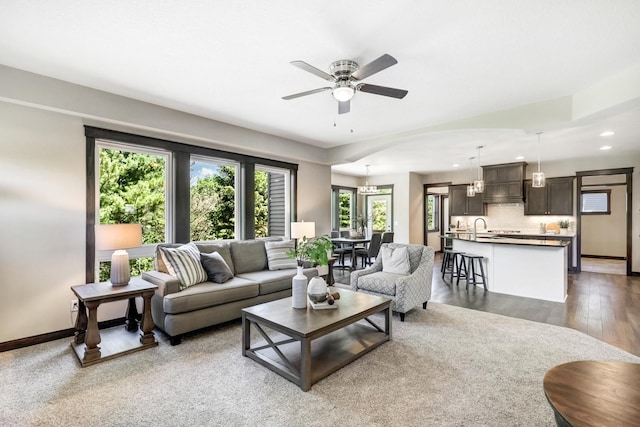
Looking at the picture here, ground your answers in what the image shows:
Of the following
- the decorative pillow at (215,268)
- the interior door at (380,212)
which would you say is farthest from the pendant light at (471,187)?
the decorative pillow at (215,268)

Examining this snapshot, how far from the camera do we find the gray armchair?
145 inches

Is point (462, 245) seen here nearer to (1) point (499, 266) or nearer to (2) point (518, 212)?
(1) point (499, 266)

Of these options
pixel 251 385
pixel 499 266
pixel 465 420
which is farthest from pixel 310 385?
pixel 499 266

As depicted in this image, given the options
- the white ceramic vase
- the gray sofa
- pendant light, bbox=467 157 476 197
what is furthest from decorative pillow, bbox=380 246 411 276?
pendant light, bbox=467 157 476 197

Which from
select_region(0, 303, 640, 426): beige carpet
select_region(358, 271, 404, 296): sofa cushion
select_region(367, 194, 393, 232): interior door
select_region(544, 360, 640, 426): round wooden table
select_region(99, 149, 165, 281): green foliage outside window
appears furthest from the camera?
select_region(367, 194, 393, 232): interior door

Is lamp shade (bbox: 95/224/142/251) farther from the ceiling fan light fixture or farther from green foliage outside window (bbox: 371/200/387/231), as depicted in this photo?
green foliage outside window (bbox: 371/200/387/231)

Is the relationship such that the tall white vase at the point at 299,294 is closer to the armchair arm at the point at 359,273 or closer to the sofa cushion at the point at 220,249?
the armchair arm at the point at 359,273

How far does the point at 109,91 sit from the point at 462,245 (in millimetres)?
6241

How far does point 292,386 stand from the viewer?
231 centimetres

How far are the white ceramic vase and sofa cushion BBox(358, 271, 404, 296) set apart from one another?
3.97 feet

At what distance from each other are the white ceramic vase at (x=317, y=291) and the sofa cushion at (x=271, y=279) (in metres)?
1.09

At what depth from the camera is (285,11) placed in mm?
2053

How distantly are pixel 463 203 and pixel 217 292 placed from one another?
752 cm

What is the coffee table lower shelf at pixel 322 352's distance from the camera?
2434 mm
